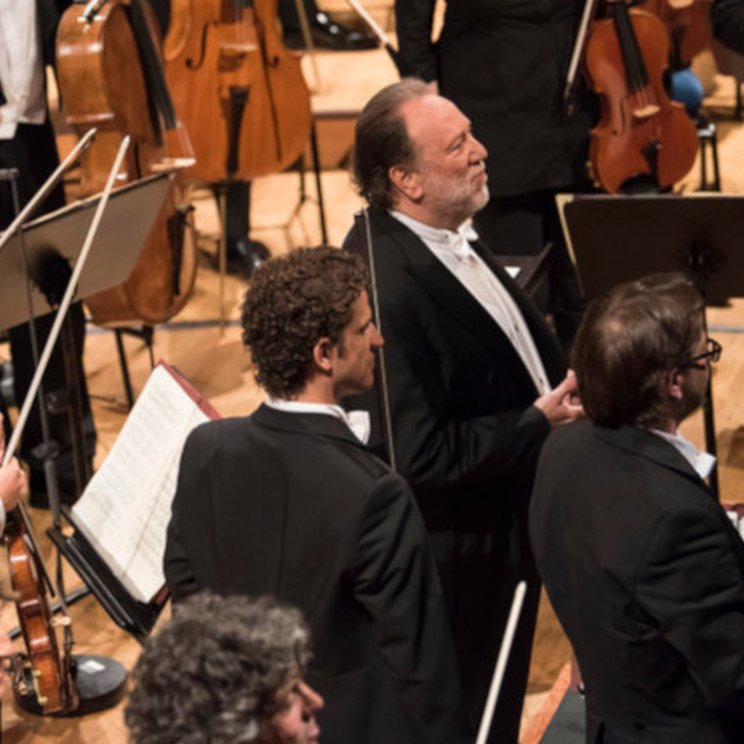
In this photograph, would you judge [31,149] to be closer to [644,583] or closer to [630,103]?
[630,103]

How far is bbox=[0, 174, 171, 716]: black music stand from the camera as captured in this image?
3.29 metres

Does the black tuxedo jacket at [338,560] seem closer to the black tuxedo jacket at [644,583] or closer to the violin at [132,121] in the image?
the black tuxedo jacket at [644,583]

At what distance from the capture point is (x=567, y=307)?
4.63 m

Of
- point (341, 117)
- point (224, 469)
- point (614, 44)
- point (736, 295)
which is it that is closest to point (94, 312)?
point (614, 44)

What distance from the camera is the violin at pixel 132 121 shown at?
4250 mm

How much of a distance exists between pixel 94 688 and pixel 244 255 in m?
2.65

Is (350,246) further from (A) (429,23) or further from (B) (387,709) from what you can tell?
(A) (429,23)

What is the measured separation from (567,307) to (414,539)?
2.44 m

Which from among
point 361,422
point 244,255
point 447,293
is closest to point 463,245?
point 447,293

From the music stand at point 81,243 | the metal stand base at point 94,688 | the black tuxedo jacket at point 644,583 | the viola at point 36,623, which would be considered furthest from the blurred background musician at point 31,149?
the black tuxedo jacket at point 644,583

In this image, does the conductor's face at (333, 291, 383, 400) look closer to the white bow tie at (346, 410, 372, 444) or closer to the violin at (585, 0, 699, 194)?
the white bow tie at (346, 410, 372, 444)

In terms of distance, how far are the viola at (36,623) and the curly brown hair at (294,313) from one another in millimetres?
921

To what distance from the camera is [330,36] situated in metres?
7.97

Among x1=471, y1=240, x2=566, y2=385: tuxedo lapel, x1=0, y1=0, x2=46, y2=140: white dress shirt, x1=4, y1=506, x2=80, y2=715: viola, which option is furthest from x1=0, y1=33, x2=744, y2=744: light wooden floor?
x1=0, y1=0, x2=46, y2=140: white dress shirt
